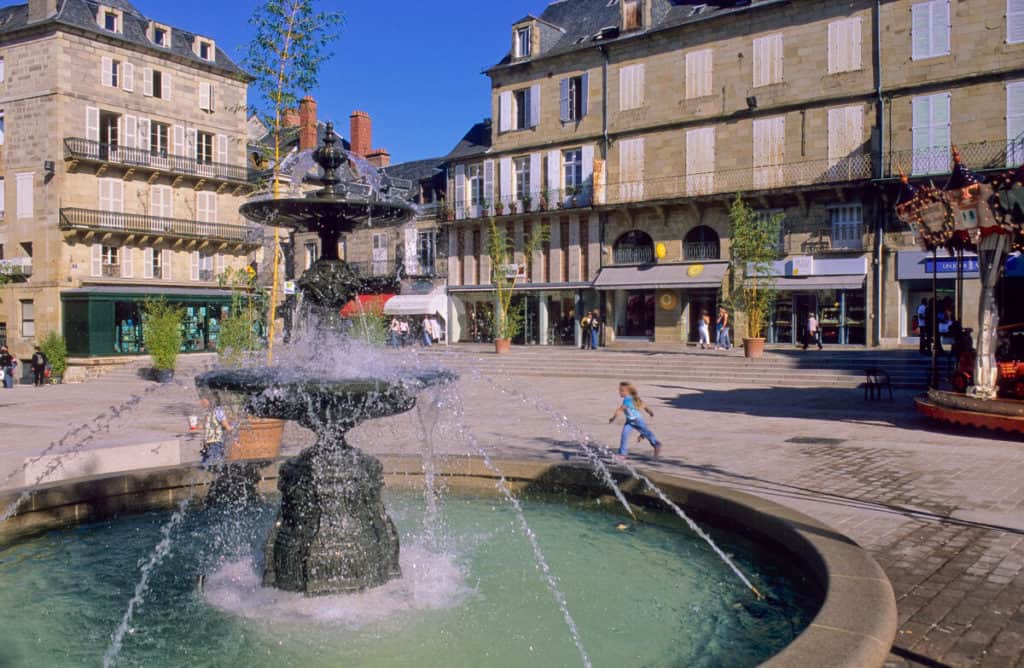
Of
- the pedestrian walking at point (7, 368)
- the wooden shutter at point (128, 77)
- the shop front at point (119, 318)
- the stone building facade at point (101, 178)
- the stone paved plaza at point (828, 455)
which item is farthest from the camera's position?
the wooden shutter at point (128, 77)

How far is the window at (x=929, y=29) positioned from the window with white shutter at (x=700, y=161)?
7.70 m

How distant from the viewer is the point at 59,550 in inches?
244

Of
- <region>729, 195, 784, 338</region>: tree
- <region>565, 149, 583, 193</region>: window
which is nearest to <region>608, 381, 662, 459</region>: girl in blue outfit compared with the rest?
<region>729, 195, 784, 338</region>: tree

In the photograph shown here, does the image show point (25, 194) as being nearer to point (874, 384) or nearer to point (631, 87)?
point (631, 87)

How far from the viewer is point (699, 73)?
107ft

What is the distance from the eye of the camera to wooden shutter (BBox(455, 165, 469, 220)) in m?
40.1

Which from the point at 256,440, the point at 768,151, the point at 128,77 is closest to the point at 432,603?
the point at 256,440

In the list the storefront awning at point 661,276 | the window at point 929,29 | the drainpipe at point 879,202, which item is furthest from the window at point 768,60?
the storefront awning at point 661,276

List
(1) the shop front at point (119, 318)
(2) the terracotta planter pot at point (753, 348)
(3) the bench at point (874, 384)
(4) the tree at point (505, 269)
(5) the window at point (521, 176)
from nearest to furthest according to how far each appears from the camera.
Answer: (3) the bench at point (874, 384), (2) the terracotta planter pot at point (753, 348), (4) the tree at point (505, 269), (1) the shop front at point (119, 318), (5) the window at point (521, 176)

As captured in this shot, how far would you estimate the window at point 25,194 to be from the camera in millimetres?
34750

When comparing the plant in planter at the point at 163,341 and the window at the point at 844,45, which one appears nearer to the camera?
the plant in planter at the point at 163,341

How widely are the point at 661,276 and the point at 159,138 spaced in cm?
2478

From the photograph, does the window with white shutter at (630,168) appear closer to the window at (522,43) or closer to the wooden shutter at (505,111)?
the wooden shutter at (505,111)

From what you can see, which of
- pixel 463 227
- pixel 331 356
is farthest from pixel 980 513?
pixel 463 227
